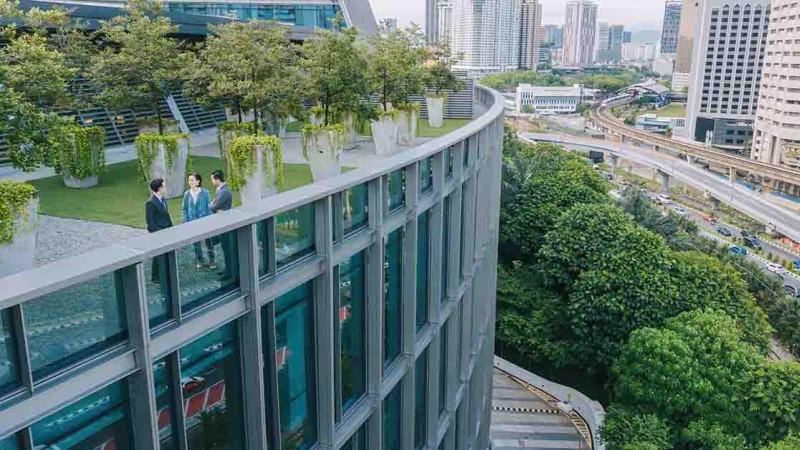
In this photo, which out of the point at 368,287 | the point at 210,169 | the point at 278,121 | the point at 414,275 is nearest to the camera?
the point at 368,287

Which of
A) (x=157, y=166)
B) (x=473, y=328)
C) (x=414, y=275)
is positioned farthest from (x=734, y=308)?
(x=157, y=166)

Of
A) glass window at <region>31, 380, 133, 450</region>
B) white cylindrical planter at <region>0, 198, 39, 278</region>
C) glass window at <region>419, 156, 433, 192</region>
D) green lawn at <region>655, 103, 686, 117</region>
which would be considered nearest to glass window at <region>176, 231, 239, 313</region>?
glass window at <region>31, 380, 133, 450</region>

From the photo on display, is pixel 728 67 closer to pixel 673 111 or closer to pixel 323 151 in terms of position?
pixel 673 111

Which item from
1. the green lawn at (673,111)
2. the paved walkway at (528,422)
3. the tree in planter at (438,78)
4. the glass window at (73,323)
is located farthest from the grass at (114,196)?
the green lawn at (673,111)

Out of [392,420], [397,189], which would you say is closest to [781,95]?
[392,420]

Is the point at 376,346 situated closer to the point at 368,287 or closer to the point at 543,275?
the point at 368,287

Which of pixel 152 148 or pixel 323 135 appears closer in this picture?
pixel 152 148
